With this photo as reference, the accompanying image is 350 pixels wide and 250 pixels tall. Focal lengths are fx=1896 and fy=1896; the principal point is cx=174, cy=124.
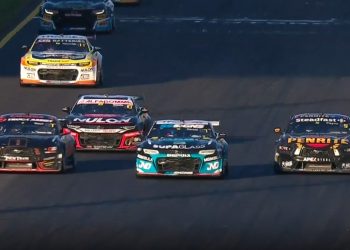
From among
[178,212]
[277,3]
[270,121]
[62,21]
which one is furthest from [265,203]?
[277,3]

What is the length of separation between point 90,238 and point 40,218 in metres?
2.39

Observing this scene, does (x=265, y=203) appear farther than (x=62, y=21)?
No

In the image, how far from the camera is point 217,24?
67062mm

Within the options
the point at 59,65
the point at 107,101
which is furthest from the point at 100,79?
the point at 107,101

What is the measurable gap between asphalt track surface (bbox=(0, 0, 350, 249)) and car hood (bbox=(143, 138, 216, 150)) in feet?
2.38

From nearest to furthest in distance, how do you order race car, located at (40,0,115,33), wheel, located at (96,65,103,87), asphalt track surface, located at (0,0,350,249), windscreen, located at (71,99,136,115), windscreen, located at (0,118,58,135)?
1. asphalt track surface, located at (0,0,350,249)
2. windscreen, located at (0,118,58,135)
3. windscreen, located at (71,99,136,115)
4. wheel, located at (96,65,103,87)
5. race car, located at (40,0,115,33)

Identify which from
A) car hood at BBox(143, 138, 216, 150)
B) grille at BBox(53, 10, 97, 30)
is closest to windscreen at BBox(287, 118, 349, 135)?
car hood at BBox(143, 138, 216, 150)

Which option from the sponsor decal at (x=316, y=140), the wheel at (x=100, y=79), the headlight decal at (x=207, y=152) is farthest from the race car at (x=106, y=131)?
the wheel at (x=100, y=79)

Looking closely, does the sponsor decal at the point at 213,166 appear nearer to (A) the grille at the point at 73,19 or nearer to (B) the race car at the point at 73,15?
(B) the race car at the point at 73,15

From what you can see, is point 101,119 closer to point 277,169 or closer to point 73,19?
point 277,169

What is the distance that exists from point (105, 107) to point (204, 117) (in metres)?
5.48

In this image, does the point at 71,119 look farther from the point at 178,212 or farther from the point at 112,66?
the point at 112,66

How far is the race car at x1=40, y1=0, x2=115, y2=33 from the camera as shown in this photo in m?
62.3

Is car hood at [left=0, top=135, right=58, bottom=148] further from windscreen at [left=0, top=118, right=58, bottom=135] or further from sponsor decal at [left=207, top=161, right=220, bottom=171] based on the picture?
sponsor decal at [left=207, top=161, right=220, bottom=171]
